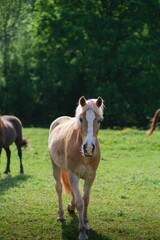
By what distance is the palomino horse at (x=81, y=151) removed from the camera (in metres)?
6.57

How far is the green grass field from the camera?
712 cm

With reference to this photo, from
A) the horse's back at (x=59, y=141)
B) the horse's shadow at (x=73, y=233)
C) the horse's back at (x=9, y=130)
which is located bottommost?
the horse's shadow at (x=73, y=233)

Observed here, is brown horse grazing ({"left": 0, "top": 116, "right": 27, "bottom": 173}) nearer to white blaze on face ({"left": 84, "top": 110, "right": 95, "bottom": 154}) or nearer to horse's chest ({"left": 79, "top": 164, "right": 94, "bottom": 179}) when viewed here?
horse's chest ({"left": 79, "top": 164, "right": 94, "bottom": 179})

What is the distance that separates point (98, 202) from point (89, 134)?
2.70 meters

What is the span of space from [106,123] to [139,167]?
1729cm

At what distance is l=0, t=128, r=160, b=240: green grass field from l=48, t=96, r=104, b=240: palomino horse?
0.35 meters

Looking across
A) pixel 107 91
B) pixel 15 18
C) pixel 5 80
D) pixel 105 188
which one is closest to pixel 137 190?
pixel 105 188

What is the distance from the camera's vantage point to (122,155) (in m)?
16.0

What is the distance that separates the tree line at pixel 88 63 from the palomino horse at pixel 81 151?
843 inches

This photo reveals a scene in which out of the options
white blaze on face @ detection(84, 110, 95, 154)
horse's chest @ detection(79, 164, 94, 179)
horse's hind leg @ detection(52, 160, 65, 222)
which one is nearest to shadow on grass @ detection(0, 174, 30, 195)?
horse's hind leg @ detection(52, 160, 65, 222)

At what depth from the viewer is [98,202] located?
8.85 meters

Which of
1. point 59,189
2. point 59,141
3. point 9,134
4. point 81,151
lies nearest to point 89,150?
point 81,151

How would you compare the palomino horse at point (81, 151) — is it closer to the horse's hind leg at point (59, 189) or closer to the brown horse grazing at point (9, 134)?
the horse's hind leg at point (59, 189)

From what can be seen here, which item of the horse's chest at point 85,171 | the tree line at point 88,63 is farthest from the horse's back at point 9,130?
the tree line at point 88,63
